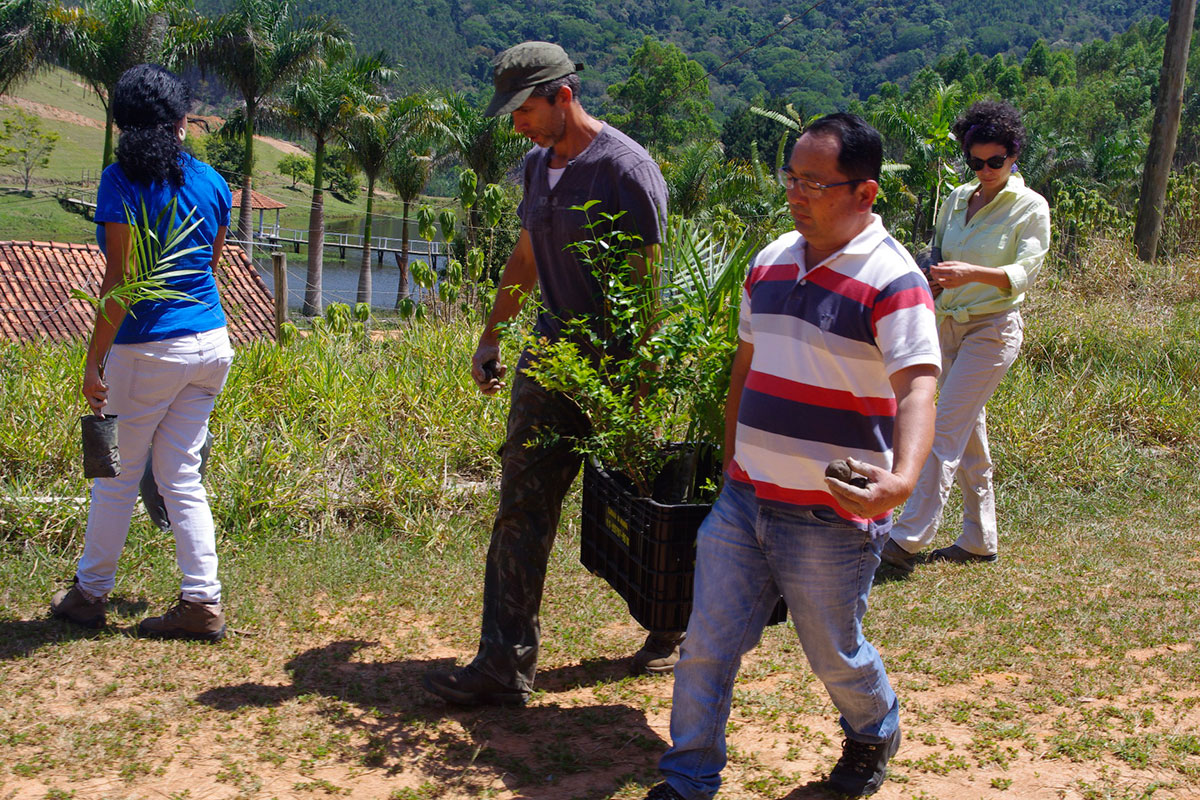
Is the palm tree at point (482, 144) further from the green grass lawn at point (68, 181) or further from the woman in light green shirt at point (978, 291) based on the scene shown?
the woman in light green shirt at point (978, 291)

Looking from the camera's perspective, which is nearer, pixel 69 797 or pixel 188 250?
pixel 69 797

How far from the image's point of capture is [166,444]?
3.74m

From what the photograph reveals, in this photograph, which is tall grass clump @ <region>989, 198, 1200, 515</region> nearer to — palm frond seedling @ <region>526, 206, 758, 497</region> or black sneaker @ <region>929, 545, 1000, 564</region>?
black sneaker @ <region>929, 545, 1000, 564</region>

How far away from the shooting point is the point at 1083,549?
18.1ft

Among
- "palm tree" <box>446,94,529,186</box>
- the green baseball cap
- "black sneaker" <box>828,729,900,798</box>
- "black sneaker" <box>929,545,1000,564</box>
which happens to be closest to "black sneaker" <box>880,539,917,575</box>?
"black sneaker" <box>929,545,1000,564</box>

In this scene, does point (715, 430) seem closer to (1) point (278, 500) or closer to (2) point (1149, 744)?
(2) point (1149, 744)

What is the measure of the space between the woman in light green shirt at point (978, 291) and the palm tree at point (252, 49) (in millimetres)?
52836

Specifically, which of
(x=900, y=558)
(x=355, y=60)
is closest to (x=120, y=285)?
(x=900, y=558)

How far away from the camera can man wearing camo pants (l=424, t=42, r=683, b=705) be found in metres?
3.36

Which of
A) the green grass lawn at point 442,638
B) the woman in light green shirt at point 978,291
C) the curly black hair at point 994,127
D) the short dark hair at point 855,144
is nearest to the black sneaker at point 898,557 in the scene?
the woman in light green shirt at point 978,291

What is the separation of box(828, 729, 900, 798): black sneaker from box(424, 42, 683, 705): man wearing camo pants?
3.59 ft

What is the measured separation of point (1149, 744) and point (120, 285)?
374 centimetres

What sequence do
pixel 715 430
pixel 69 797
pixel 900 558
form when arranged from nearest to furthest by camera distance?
pixel 69 797
pixel 715 430
pixel 900 558

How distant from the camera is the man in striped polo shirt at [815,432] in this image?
2547mm
